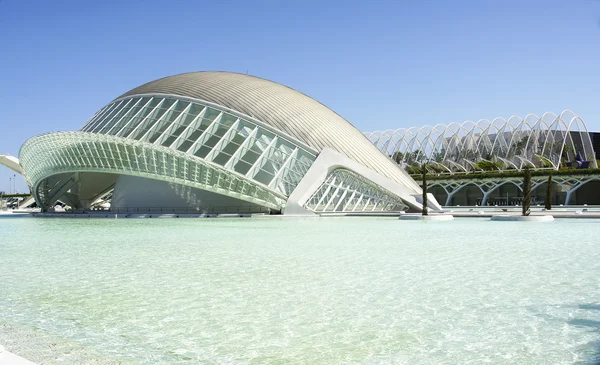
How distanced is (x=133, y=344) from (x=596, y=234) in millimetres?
19299

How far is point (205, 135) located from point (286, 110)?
7.28 meters

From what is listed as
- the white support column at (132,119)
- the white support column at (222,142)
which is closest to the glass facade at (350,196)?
the white support column at (222,142)

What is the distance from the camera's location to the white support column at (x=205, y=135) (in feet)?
128

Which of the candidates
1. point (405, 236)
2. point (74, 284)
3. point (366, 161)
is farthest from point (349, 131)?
point (74, 284)

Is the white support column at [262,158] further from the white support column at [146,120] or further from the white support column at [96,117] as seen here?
the white support column at [96,117]

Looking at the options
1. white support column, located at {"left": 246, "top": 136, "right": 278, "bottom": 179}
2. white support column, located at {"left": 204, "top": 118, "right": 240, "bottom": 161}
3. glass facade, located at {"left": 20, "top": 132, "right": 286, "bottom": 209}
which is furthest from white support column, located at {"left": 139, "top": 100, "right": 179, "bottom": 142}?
white support column, located at {"left": 246, "top": 136, "right": 278, "bottom": 179}

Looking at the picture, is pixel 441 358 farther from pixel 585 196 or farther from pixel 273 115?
pixel 585 196

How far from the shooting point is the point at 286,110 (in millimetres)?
44438

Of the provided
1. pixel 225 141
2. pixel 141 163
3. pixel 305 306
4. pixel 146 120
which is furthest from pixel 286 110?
pixel 305 306

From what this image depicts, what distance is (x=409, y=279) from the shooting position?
11133mm

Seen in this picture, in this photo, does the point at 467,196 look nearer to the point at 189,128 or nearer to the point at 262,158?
the point at 262,158

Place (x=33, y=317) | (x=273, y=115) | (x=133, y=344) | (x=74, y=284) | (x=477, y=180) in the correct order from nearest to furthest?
(x=133, y=344), (x=33, y=317), (x=74, y=284), (x=273, y=115), (x=477, y=180)

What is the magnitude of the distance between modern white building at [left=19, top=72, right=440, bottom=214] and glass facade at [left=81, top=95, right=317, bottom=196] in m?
0.08

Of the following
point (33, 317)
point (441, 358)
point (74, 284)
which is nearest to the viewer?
point (441, 358)
